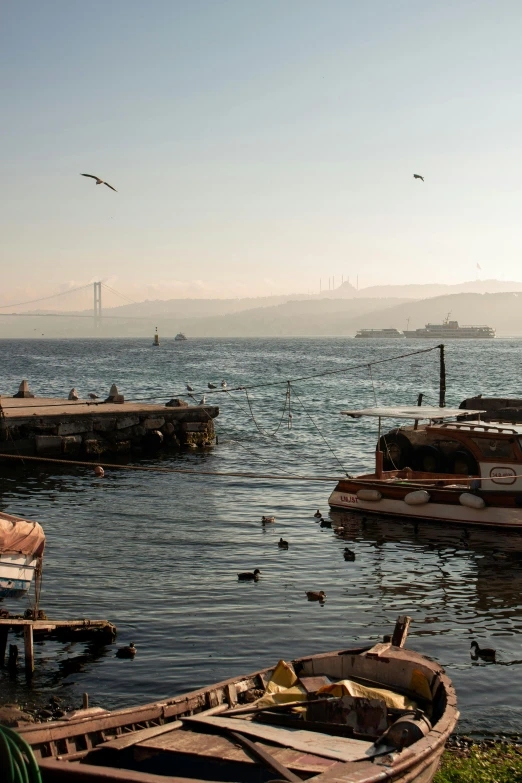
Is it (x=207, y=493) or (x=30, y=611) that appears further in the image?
(x=207, y=493)

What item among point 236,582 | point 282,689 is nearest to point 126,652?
point 282,689

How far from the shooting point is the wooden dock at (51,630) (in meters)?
15.2

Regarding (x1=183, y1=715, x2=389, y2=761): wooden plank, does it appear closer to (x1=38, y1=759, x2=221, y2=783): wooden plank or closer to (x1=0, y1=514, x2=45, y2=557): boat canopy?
(x1=38, y1=759, x2=221, y2=783): wooden plank

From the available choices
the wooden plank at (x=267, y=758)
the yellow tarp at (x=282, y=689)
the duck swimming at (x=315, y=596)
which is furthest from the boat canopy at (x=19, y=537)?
the wooden plank at (x=267, y=758)

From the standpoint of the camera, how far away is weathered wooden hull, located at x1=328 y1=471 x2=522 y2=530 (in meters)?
26.3

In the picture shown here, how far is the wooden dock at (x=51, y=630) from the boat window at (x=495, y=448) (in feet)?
49.3

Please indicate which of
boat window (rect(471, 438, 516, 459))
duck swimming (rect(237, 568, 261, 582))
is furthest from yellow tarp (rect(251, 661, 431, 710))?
boat window (rect(471, 438, 516, 459))

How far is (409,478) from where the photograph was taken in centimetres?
2978

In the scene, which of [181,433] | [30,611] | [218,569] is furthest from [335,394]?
[30,611]

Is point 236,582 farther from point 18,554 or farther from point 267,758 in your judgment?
point 267,758

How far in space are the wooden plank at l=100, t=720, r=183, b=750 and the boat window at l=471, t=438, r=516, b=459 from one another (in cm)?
1878

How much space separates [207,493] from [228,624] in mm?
15841

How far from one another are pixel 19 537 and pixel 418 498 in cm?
1505

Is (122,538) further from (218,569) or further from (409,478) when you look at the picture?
(409,478)
